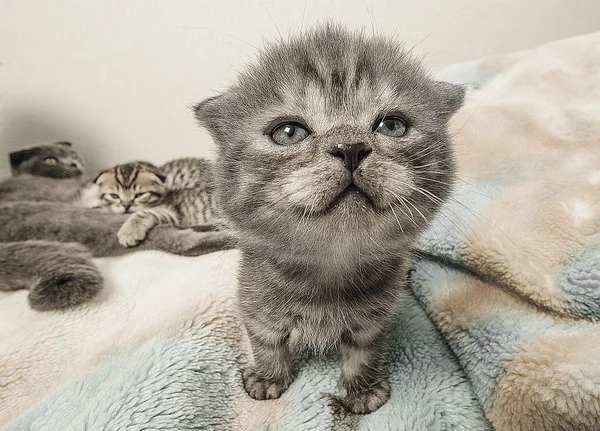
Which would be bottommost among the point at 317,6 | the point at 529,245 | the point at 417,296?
the point at 417,296

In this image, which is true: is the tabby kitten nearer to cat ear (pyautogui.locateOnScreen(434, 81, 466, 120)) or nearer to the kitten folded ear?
the kitten folded ear

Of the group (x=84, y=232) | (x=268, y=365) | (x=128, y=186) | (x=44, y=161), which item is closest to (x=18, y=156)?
(x=44, y=161)

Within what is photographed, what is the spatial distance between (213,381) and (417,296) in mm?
454

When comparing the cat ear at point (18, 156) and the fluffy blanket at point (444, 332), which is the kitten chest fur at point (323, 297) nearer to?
the fluffy blanket at point (444, 332)

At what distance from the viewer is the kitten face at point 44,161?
1696 mm

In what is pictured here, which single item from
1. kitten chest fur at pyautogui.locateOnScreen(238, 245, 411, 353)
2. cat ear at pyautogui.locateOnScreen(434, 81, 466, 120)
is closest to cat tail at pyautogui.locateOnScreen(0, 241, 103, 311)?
kitten chest fur at pyautogui.locateOnScreen(238, 245, 411, 353)

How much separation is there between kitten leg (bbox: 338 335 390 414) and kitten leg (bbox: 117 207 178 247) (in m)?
0.81

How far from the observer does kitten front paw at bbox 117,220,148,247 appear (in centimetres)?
136

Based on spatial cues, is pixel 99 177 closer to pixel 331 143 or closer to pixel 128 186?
pixel 128 186

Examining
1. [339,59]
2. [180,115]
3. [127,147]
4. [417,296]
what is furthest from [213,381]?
[127,147]

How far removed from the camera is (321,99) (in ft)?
2.17

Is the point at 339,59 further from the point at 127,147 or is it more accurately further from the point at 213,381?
the point at 127,147

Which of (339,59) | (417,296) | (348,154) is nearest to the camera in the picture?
(348,154)

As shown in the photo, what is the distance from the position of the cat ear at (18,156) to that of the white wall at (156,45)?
0.06 meters
